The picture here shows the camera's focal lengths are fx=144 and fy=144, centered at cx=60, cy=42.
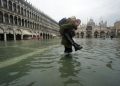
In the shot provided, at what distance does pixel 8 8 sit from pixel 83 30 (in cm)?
9300

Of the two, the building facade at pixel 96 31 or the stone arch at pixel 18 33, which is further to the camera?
the building facade at pixel 96 31

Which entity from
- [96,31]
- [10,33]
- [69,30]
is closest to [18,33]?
[10,33]

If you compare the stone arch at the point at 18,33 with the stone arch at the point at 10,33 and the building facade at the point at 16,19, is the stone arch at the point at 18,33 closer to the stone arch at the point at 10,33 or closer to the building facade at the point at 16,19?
the building facade at the point at 16,19

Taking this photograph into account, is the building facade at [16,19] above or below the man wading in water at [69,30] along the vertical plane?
above

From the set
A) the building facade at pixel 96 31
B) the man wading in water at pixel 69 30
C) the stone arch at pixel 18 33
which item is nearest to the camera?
the man wading in water at pixel 69 30

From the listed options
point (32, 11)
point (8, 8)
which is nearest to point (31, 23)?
point (32, 11)

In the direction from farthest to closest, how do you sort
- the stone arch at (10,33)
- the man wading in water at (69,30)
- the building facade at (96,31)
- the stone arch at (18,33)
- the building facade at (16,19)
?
the building facade at (96,31), the stone arch at (18,33), the stone arch at (10,33), the building facade at (16,19), the man wading in water at (69,30)

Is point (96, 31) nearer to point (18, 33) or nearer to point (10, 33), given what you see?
point (18, 33)

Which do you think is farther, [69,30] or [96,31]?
[96,31]

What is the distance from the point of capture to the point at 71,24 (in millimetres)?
6914

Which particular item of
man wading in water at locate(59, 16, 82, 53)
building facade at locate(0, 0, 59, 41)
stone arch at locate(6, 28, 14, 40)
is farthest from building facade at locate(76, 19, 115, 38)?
man wading in water at locate(59, 16, 82, 53)

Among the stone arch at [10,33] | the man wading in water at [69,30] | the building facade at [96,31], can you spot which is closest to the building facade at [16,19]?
the stone arch at [10,33]

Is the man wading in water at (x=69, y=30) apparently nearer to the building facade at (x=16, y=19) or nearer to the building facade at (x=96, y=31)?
the building facade at (x=16, y=19)

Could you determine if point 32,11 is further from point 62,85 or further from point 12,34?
point 62,85
